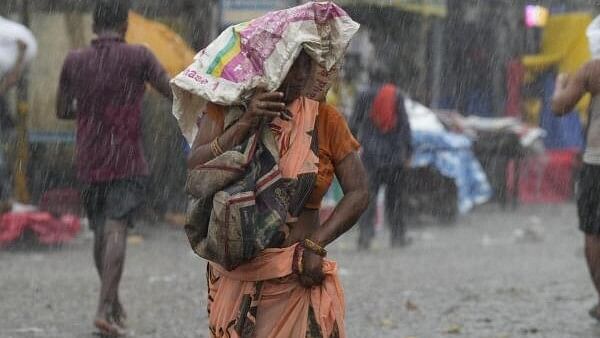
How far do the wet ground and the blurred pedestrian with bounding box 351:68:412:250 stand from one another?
0.33m

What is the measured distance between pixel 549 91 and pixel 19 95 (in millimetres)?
10044

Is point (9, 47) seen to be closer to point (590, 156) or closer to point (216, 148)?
point (590, 156)

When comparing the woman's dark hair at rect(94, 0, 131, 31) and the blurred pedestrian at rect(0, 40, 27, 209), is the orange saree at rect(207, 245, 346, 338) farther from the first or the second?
the blurred pedestrian at rect(0, 40, 27, 209)

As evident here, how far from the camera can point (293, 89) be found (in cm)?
414

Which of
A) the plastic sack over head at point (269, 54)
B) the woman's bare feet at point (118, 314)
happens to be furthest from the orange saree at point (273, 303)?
the woman's bare feet at point (118, 314)

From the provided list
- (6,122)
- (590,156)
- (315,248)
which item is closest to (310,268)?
(315,248)

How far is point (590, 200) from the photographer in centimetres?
730

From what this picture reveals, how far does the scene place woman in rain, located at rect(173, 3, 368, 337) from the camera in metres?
4.08

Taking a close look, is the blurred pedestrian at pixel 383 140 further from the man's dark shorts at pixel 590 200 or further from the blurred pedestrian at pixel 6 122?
the man's dark shorts at pixel 590 200

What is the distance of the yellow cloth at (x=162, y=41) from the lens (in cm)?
1304

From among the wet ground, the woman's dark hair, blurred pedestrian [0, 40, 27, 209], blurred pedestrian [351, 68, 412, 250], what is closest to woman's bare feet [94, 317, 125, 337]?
the wet ground

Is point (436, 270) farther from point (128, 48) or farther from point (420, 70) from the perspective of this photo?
point (420, 70)

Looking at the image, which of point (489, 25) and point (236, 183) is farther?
point (489, 25)

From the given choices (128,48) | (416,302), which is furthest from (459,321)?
(128,48)
